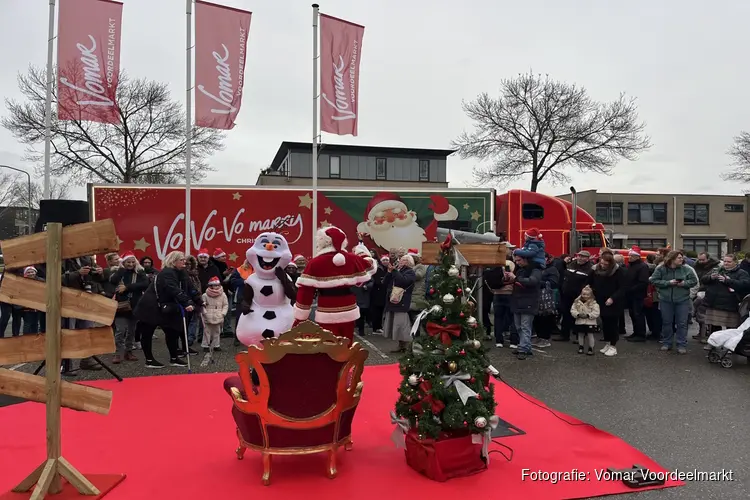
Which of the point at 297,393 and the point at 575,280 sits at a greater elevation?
the point at 575,280

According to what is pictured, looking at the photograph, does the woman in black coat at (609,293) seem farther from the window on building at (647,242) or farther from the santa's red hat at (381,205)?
the window on building at (647,242)

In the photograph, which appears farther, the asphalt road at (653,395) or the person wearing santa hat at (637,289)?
the person wearing santa hat at (637,289)

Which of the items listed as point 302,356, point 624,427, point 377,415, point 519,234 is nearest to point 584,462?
point 624,427

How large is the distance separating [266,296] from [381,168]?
107 ft

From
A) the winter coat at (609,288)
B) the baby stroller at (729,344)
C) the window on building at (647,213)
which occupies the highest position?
the window on building at (647,213)

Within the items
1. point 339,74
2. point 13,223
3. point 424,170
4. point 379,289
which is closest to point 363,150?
point 424,170

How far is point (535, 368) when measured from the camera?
739 cm

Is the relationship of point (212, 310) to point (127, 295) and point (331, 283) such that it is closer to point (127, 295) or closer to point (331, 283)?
point (127, 295)

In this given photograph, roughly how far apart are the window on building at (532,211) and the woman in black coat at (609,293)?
21.8ft

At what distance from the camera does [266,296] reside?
509cm

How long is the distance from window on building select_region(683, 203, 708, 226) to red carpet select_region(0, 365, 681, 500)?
156 feet

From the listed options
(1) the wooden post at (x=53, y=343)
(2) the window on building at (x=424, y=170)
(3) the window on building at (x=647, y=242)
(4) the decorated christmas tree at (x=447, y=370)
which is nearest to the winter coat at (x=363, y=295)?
(4) the decorated christmas tree at (x=447, y=370)

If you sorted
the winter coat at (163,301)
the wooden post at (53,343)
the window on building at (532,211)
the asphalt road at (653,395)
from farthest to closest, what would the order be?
the window on building at (532,211) → the winter coat at (163,301) → the asphalt road at (653,395) → the wooden post at (53,343)

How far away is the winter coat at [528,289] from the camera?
26.2 ft
